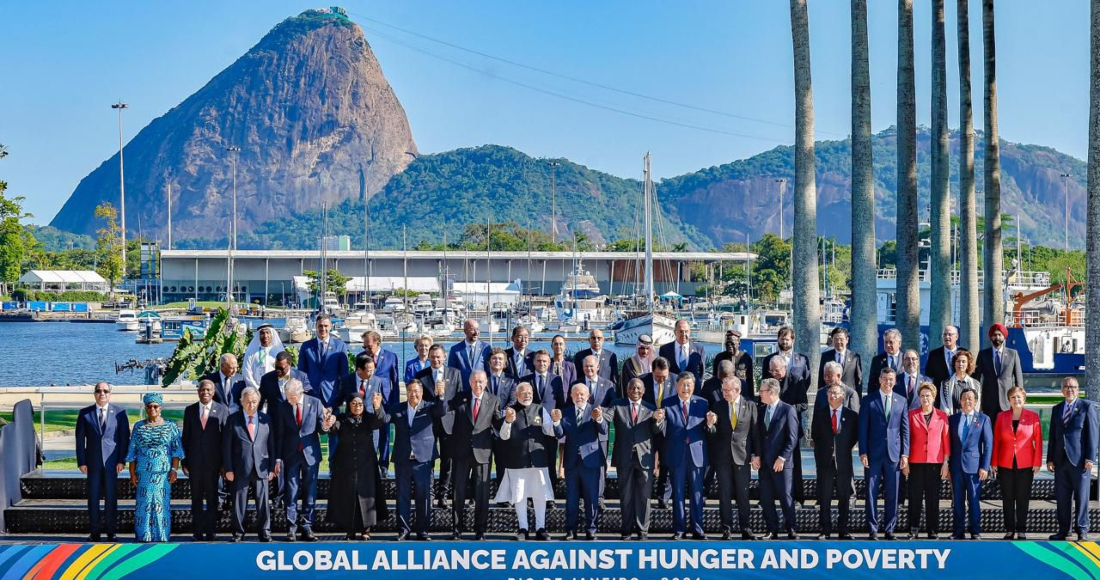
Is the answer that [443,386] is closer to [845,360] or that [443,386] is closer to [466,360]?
[466,360]

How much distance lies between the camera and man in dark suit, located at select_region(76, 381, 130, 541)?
11758 millimetres

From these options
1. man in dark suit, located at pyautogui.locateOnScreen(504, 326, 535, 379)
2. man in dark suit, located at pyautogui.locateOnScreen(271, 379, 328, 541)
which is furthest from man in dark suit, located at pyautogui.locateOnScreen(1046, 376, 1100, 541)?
man in dark suit, located at pyautogui.locateOnScreen(271, 379, 328, 541)

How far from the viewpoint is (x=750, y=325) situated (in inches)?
3095

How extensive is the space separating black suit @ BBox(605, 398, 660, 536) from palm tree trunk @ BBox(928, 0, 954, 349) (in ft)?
40.5

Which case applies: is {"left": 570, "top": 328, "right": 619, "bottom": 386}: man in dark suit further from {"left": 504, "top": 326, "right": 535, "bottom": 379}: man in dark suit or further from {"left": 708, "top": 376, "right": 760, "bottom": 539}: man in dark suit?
{"left": 708, "top": 376, "right": 760, "bottom": 539}: man in dark suit

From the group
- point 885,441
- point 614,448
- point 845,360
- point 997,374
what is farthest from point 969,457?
point 614,448

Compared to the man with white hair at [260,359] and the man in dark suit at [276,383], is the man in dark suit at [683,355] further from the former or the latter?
the man with white hair at [260,359]

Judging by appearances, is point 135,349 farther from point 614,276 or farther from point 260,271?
point 614,276

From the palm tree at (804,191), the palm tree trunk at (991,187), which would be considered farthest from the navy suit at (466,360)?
the palm tree trunk at (991,187)

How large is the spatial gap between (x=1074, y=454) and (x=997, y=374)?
133cm

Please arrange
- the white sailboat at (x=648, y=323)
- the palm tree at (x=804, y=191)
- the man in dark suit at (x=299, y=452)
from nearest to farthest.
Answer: the man in dark suit at (x=299, y=452) → the palm tree at (x=804, y=191) → the white sailboat at (x=648, y=323)

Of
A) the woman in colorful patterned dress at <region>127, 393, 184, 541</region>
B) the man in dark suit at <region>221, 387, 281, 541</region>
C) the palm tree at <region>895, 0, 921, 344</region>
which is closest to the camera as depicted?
the woman in colorful patterned dress at <region>127, 393, 184, 541</region>

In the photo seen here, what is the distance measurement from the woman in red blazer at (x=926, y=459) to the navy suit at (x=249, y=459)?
20.8 feet

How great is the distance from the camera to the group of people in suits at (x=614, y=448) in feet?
38.7
